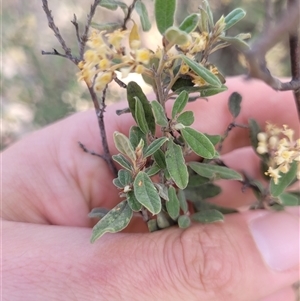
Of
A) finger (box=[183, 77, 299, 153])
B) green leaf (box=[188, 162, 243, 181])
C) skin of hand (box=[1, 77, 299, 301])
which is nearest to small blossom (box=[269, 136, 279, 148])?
green leaf (box=[188, 162, 243, 181])

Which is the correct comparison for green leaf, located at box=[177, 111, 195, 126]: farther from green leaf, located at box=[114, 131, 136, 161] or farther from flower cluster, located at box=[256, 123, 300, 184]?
flower cluster, located at box=[256, 123, 300, 184]

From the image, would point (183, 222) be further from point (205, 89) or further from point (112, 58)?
point (112, 58)

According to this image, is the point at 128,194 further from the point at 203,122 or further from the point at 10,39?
the point at 10,39

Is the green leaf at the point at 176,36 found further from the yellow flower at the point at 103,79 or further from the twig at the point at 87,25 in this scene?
the twig at the point at 87,25

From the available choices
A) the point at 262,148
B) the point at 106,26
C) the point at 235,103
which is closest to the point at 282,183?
the point at 262,148

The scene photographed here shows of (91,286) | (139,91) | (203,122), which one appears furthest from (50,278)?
(203,122)
